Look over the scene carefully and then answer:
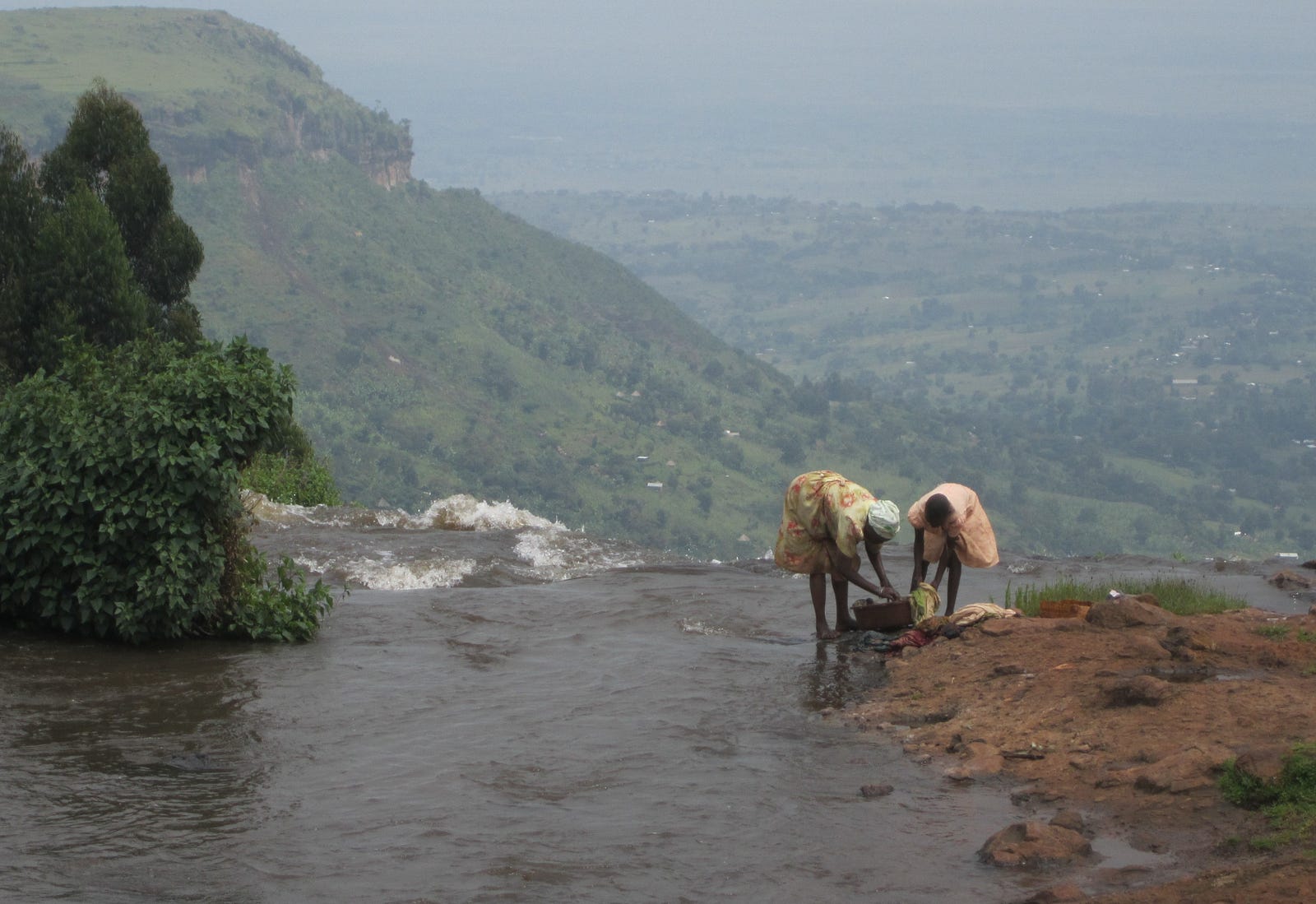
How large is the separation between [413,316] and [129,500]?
2788 inches

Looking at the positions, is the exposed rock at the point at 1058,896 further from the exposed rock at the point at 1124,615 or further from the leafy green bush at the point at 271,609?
the leafy green bush at the point at 271,609

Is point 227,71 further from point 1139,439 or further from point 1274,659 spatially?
point 1274,659

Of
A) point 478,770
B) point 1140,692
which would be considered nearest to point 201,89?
point 478,770

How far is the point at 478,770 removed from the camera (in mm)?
7508

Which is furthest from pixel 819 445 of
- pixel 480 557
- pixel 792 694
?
pixel 792 694

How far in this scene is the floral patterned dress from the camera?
9.74 metres

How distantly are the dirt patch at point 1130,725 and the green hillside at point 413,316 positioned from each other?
1835 inches

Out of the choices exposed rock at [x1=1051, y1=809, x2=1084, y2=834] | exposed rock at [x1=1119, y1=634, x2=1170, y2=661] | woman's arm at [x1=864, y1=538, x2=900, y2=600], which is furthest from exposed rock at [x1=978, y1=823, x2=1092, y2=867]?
woman's arm at [x1=864, y1=538, x2=900, y2=600]

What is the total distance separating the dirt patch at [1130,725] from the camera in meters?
5.77

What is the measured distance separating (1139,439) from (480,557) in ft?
312

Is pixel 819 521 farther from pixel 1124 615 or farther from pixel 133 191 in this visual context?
pixel 133 191

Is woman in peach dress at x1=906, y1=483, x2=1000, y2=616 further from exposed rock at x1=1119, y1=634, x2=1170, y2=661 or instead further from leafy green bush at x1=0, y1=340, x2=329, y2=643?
leafy green bush at x1=0, y1=340, x2=329, y2=643

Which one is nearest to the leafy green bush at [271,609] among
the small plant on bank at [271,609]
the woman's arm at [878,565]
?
the small plant on bank at [271,609]

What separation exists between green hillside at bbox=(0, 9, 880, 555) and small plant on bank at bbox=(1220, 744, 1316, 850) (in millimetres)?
49183
